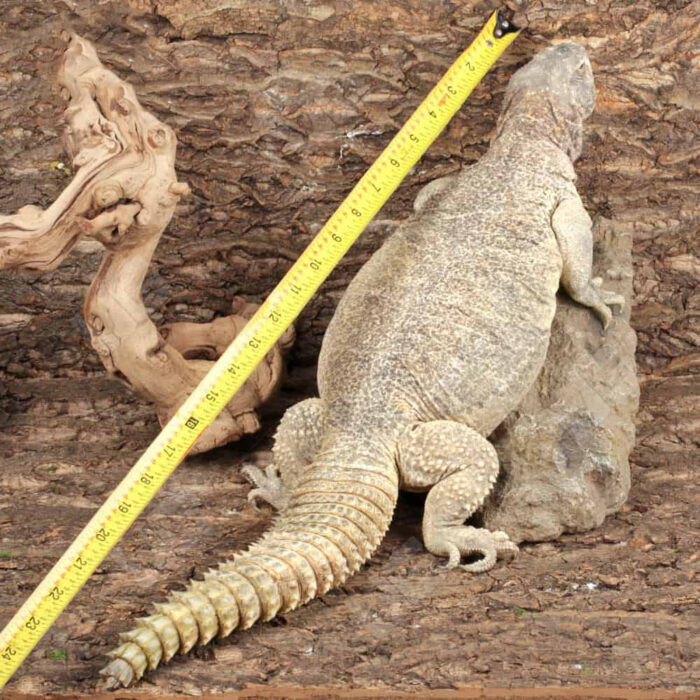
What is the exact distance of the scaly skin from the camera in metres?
4.02

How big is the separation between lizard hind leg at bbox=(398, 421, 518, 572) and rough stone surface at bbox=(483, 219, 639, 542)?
18 cm

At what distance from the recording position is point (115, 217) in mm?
4324

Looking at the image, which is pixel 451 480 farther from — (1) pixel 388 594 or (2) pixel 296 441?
(2) pixel 296 441

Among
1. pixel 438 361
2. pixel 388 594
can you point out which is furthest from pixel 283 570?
pixel 438 361

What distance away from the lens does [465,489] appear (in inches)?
169

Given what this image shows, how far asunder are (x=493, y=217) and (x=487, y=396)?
0.90 m

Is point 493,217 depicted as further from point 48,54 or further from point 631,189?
point 48,54

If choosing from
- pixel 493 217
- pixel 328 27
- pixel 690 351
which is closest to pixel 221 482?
pixel 493 217

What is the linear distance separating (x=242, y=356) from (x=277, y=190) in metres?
1.65

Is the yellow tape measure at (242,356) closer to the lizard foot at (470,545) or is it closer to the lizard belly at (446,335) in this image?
the lizard belly at (446,335)

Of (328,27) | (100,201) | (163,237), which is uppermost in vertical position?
(328,27)

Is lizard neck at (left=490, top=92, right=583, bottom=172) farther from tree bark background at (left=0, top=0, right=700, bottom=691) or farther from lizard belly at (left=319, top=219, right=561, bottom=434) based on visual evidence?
lizard belly at (left=319, top=219, right=561, bottom=434)

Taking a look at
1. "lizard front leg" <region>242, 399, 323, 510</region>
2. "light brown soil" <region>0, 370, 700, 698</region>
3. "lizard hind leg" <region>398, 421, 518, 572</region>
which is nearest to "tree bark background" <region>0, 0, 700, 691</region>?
"light brown soil" <region>0, 370, 700, 698</region>

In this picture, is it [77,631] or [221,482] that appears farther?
[221,482]
